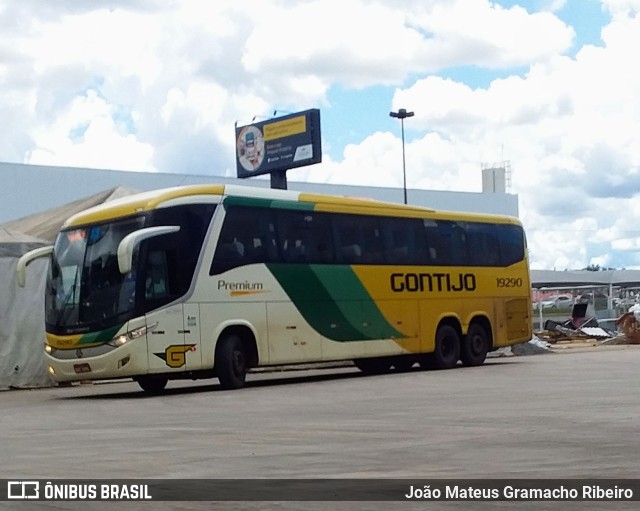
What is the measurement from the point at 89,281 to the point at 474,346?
10704mm

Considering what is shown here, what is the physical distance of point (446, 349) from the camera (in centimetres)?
2808

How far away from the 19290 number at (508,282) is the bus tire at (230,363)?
9047 mm

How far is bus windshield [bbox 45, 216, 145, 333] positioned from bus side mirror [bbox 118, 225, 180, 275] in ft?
1.11

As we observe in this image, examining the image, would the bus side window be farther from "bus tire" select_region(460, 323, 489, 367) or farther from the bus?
"bus tire" select_region(460, 323, 489, 367)

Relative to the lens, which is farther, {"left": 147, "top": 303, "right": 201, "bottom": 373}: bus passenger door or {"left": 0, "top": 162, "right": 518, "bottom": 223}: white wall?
{"left": 0, "top": 162, "right": 518, "bottom": 223}: white wall

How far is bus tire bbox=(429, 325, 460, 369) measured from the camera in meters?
27.7

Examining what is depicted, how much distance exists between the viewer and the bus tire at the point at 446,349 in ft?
90.9

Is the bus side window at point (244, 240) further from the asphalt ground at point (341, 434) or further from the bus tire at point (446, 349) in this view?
the bus tire at point (446, 349)

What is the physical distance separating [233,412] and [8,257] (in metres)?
10.3

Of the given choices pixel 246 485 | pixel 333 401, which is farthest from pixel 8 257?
pixel 246 485

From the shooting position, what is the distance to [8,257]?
25234mm

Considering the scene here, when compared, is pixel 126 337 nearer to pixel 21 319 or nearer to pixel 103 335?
pixel 103 335

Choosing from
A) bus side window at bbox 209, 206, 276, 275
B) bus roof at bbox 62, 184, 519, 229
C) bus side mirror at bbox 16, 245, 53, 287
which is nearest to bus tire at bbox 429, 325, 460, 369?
bus roof at bbox 62, 184, 519, 229

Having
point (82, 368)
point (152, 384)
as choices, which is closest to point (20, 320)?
point (152, 384)
